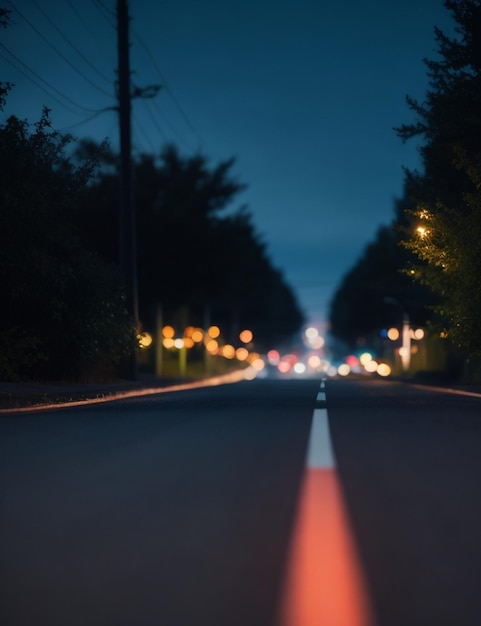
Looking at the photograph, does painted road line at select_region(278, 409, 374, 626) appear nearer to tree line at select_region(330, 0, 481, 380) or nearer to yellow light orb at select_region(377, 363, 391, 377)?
tree line at select_region(330, 0, 481, 380)

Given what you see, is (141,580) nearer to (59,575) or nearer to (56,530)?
(59,575)

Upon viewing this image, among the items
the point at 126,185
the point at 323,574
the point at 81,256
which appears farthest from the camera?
the point at 126,185

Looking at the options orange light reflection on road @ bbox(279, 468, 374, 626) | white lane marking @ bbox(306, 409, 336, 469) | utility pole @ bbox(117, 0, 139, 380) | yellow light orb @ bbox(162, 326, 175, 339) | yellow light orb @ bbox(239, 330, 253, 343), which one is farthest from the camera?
yellow light orb @ bbox(239, 330, 253, 343)

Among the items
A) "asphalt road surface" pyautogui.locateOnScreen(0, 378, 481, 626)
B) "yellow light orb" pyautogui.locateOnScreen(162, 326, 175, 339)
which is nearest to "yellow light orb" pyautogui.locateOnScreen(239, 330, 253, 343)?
"yellow light orb" pyautogui.locateOnScreen(162, 326, 175, 339)

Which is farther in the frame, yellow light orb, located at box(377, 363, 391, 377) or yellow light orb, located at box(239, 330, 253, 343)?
yellow light orb, located at box(239, 330, 253, 343)

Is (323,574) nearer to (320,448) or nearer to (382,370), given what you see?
(320,448)

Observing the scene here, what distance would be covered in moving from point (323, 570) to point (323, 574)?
11 centimetres

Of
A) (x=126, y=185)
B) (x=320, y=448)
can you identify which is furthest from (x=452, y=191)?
(x=320, y=448)

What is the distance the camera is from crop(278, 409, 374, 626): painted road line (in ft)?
19.3

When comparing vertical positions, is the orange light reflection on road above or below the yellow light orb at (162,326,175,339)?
below

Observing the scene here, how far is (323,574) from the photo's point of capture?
672 centimetres

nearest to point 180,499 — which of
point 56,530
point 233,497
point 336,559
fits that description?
point 233,497

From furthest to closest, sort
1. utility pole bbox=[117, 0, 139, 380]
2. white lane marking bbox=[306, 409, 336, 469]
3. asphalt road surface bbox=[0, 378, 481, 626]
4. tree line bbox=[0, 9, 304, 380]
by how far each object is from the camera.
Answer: utility pole bbox=[117, 0, 139, 380]
tree line bbox=[0, 9, 304, 380]
white lane marking bbox=[306, 409, 336, 469]
asphalt road surface bbox=[0, 378, 481, 626]

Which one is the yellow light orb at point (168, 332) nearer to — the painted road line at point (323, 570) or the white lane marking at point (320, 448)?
the white lane marking at point (320, 448)
